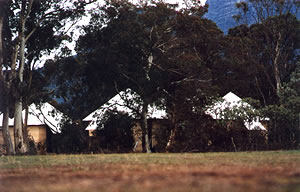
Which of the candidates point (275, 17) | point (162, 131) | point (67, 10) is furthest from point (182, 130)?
point (275, 17)

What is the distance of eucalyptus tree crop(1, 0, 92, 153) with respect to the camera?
3825 cm

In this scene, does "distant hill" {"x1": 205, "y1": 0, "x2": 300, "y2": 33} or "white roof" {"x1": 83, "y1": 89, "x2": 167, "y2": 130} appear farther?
"distant hill" {"x1": 205, "y1": 0, "x2": 300, "y2": 33}

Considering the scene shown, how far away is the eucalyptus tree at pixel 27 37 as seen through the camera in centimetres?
3825

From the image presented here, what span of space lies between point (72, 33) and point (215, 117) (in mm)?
12027

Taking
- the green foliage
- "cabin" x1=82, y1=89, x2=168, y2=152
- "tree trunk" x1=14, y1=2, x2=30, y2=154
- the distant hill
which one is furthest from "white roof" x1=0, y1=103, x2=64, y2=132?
the distant hill

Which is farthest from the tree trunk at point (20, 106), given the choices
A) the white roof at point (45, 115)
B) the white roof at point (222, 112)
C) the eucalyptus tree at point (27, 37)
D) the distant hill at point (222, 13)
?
the distant hill at point (222, 13)

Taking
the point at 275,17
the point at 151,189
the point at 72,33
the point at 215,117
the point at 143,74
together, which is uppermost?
the point at 275,17

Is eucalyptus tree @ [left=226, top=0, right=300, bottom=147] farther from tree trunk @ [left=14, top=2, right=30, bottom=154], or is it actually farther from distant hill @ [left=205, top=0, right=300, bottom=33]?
distant hill @ [left=205, top=0, right=300, bottom=33]

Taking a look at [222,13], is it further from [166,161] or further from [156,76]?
[166,161]

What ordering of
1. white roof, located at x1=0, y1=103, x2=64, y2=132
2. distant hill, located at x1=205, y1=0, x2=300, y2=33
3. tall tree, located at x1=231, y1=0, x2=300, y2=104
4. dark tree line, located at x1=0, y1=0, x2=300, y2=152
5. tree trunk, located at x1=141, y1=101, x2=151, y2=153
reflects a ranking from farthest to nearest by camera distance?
distant hill, located at x1=205, y1=0, x2=300, y2=33 → tall tree, located at x1=231, y1=0, x2=300, y2=104 → white roof, located at x1=0, y1=103, x2=64, y2=132 → tree trunk, located at x1=141, y1=101, x2=151, y2=153 → dark tree line, located at x1=0, y1=0, x2=300, y2=152

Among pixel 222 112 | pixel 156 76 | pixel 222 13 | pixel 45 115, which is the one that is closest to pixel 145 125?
pixel 156 76

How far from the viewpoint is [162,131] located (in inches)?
1499

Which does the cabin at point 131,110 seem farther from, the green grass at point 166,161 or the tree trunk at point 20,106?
the green grass at point 166,161

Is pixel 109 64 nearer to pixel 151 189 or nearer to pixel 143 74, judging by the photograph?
pixel 143 74
